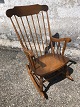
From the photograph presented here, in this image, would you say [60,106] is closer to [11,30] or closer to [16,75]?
[16,75]

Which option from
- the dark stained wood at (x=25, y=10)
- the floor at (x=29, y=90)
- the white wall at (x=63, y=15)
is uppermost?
the dark stained wood at (x=25, y=10)

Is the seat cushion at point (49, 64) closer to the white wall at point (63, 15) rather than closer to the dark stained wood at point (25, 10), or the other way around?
the white wall at point (63, 15)

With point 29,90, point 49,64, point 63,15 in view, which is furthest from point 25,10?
point 29,90

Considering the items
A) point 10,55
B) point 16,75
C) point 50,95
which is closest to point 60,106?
point 50,95

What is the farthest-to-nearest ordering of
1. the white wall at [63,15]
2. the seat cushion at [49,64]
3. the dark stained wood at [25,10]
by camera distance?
the white wall at [63,15]
the dark stained wood at [25,10]
the seat cushion at [49,64]

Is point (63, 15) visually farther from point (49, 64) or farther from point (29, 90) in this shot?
point (29, 90)

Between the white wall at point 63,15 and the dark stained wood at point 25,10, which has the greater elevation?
the dark stained wood at point 25,10

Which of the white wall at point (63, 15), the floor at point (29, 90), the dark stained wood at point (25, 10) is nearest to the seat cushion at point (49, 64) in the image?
the floor at point (29, 90)

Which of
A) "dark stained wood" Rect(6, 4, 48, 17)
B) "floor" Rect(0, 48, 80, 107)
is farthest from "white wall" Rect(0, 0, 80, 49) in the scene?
"floor" Rect(0, 48, 80, 107)

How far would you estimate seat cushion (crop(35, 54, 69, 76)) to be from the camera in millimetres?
2894

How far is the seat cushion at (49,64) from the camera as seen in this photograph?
9.49 feet

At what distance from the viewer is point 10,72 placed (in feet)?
11.9

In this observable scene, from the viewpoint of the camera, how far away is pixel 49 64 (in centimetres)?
304

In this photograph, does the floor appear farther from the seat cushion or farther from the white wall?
the white wall
